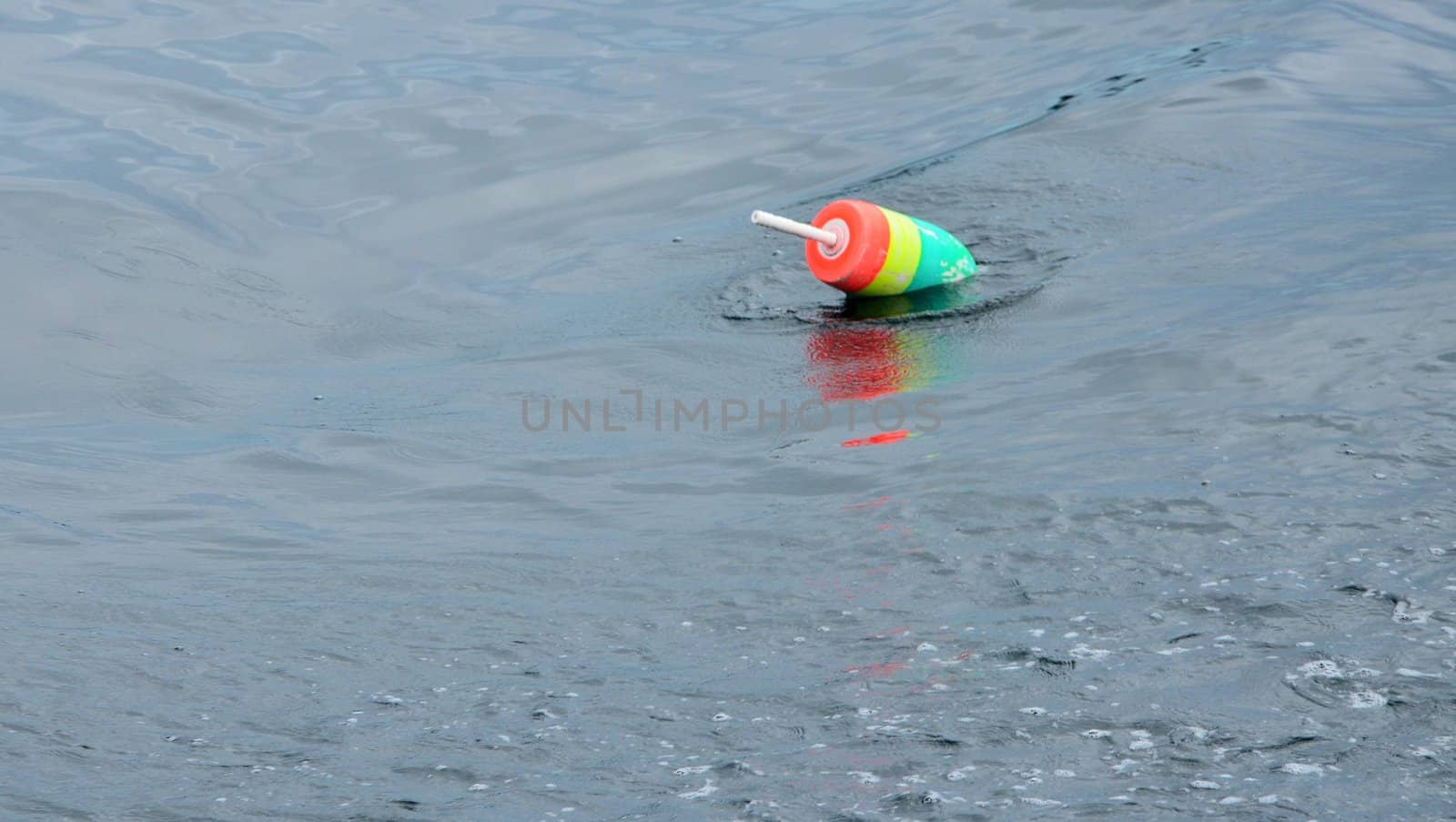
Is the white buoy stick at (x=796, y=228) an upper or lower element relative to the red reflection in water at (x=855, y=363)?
upper

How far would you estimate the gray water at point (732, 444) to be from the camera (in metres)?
3.64

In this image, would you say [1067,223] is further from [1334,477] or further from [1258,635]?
[1258,635]

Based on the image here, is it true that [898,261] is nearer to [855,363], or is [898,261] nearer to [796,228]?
[796,228]

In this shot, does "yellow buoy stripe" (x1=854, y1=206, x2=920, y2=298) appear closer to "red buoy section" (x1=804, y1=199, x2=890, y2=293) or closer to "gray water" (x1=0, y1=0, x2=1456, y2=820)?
"red buoy section" (x1=804, y1=199, x2=890, y2=293)

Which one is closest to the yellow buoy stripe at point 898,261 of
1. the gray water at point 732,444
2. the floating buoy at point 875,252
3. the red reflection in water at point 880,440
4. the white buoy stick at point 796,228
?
the floating buoy at point 875,252

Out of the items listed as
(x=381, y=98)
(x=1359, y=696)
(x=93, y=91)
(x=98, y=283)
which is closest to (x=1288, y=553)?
(x=1359, y=696)

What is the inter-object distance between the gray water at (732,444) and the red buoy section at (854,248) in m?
0.23

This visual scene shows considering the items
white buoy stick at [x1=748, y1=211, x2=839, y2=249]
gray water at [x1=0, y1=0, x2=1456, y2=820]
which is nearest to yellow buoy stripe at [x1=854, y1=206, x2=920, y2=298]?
gray water at [x1=0, y1=0, x2=1456, y2=820]

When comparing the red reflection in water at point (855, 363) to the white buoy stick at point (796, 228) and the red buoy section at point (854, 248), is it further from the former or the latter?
the white buoy stick at point (796, 228)

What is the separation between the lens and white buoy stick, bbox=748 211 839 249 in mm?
6730

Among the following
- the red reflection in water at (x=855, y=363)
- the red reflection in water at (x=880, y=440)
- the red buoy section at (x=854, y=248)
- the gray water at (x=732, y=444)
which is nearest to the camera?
the gray water at (x=732, y=444)

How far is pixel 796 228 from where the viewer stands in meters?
6.99

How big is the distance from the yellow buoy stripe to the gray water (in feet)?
0.49

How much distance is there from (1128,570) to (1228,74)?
710cm
